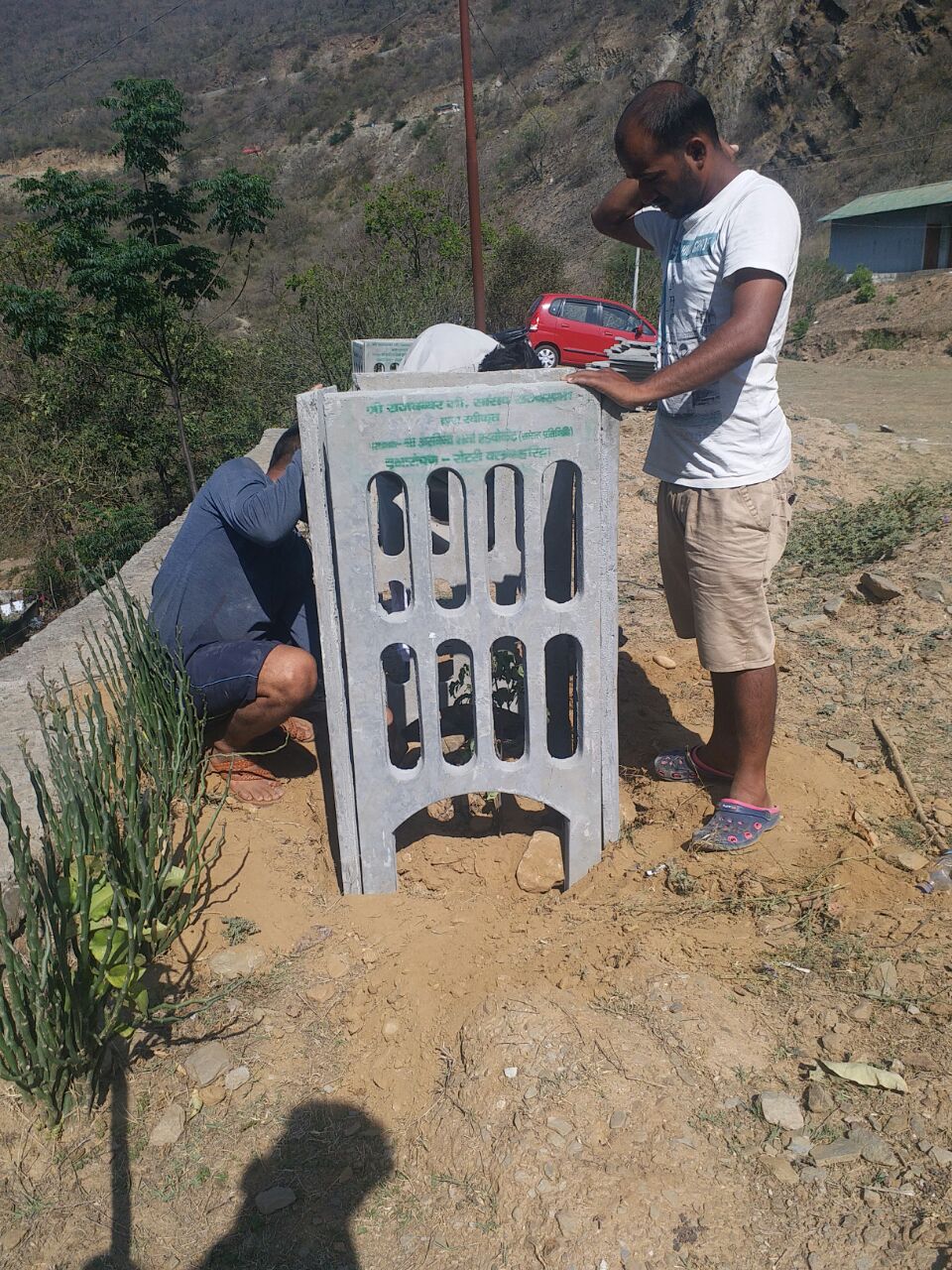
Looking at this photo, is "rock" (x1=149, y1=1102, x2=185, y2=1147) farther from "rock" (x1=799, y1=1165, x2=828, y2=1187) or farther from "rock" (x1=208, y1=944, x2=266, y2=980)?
"rock" (x1=799, y1=1165, x2=828, y2=1187)

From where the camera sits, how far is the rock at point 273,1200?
1683 millimetres

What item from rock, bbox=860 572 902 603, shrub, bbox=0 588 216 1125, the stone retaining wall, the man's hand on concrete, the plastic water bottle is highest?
the man's hand on concrete

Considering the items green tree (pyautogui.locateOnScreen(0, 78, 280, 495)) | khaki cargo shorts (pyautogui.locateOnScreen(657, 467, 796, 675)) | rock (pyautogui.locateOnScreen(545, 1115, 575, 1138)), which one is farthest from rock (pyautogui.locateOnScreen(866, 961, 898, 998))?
green tree (pyautogui.locateOnScreen(0, 78, 280, 495))

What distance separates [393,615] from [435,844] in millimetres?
788

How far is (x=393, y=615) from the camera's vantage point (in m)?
2.34

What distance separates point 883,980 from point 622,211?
2.14 meters

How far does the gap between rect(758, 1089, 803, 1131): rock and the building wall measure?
27370 mm

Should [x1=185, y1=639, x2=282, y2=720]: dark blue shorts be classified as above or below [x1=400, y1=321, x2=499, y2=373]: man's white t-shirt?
below

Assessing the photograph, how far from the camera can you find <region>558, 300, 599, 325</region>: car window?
617 inches

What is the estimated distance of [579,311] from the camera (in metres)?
15.7

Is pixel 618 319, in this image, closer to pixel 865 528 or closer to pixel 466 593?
pixel 865 528

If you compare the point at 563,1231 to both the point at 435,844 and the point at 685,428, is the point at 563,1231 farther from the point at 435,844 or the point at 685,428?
the point at 685,428

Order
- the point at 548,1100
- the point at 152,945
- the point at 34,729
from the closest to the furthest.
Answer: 1. the point at 548,1100
2. the point at 152,945
3. the point at 34,729

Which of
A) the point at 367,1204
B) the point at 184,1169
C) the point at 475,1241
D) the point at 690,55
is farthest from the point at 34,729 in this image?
the point at 690,55
